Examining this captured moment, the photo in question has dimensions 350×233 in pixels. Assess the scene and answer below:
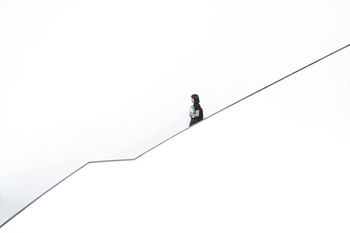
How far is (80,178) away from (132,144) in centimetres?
168

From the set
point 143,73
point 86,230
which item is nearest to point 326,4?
point 143,73

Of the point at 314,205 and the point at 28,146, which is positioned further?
the point at 28,146

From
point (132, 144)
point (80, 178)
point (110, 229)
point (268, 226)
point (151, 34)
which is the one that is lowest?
point (268, 226)

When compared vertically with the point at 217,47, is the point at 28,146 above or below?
below

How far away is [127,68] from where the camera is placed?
539 cm

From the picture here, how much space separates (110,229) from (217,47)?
375cm

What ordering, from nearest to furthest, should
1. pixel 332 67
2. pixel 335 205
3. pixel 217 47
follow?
1. pixel 332 67
2. pixel 335 205
3. pixel 217 47

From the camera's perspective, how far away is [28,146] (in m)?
5.28

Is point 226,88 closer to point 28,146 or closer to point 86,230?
point 86,230

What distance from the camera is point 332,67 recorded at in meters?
2.95

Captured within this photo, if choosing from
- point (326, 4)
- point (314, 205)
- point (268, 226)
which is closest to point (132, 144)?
point (268, 226)

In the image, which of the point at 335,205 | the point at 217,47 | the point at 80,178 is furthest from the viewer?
the point at 217,47

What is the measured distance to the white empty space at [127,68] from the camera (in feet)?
16.6

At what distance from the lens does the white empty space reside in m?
5.06
